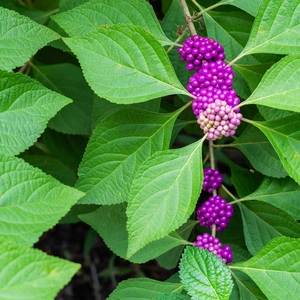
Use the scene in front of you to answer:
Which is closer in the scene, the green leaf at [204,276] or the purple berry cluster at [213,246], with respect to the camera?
the green leaf at [204,276]

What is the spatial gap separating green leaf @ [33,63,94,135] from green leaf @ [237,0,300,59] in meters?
0.73

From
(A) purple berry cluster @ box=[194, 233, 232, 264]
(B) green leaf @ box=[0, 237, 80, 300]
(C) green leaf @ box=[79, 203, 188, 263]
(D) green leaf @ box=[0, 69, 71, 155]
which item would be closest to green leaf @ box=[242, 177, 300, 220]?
(A) purple berry cluster @ box=[194, 233, 232, 264]

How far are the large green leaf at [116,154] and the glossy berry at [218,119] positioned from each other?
4.8 inches

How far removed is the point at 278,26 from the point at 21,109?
62cm

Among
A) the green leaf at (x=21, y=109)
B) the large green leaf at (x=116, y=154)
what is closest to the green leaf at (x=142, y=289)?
the large green leaf at (x=116, y=154)

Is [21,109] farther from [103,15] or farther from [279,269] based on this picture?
[279,269]

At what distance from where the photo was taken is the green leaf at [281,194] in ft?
4.30

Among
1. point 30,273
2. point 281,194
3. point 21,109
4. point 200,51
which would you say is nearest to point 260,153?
point 281,194

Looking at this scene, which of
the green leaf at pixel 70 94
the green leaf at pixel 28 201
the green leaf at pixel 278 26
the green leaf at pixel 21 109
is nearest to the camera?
the green leaf at pixel 28 201

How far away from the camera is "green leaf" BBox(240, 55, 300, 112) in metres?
1.07

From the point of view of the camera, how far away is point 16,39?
3.71 feet

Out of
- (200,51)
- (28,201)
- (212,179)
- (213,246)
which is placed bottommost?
(213,246)

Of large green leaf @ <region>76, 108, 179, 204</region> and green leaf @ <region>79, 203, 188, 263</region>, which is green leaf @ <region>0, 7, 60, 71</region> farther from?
green leaf @ <region>79, 203, 188, 263</region>

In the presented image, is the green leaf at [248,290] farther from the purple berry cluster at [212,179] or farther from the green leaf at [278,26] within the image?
the green leaf at [278,26]
